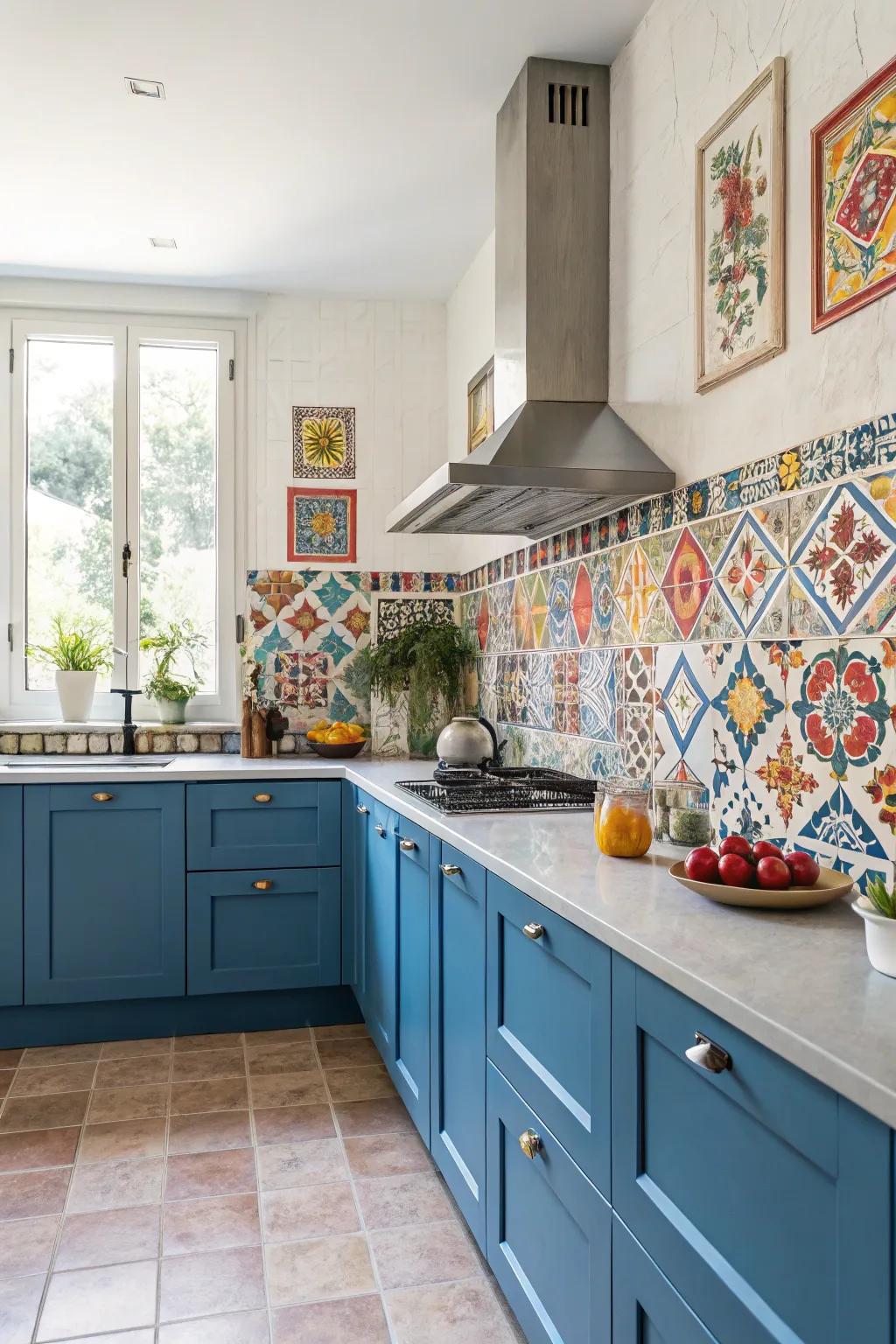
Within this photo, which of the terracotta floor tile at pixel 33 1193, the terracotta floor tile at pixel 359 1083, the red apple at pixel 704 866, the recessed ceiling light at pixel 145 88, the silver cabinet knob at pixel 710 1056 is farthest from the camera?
the terracotta floor tile at pixel 359 1083

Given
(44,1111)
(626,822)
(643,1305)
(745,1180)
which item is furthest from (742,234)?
(44,1111)

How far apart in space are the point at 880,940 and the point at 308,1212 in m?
1.65

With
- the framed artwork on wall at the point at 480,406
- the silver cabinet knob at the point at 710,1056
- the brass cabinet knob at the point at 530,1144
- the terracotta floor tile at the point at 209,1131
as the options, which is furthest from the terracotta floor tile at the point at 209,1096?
the framed artwork on wall at the point at 480,406

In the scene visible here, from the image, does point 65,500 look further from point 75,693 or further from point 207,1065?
point 207,1065

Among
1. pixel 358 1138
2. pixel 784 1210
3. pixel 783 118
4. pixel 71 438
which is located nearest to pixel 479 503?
pixel 783 118

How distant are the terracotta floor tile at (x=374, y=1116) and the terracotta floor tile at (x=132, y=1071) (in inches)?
24.0

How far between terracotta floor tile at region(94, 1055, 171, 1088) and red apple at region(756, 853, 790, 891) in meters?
2.24

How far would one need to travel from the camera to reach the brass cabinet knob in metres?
1.58

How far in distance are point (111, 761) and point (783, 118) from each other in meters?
2.98

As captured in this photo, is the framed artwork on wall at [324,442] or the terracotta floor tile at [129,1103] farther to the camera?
the framed artwork on wall at [324,442]

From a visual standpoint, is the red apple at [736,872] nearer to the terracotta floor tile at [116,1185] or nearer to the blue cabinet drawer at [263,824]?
the terracotta floor tile at [116,1185]

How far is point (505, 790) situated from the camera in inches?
102

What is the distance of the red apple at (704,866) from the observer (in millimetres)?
1461

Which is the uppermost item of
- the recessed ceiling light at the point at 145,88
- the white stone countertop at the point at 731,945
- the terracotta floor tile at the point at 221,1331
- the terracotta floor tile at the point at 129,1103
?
the recessed ceiling light at the point at 145,88
